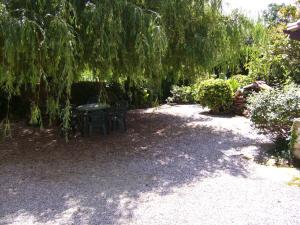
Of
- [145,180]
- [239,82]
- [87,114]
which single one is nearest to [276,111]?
[145,180]

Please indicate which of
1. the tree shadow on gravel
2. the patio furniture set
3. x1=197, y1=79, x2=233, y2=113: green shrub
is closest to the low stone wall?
the tree shadow on gravel

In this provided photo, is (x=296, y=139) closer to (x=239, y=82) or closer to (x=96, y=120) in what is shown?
(x=96, y=120)

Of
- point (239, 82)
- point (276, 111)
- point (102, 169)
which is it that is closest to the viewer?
point (102, 169)

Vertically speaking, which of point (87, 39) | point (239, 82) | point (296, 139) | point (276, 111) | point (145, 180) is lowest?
point (145, 180)

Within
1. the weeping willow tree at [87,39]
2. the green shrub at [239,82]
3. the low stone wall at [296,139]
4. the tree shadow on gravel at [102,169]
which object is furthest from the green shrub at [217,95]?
the low stone wall at [296,139]

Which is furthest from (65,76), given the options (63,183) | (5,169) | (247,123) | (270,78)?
(270,78)

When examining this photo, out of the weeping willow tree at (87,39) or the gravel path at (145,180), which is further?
the weeping willow tree at (87,39)

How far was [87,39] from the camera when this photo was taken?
5.74 m

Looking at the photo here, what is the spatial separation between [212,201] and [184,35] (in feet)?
11.9

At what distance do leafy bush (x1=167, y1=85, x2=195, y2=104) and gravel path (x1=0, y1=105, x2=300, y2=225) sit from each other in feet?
17.9

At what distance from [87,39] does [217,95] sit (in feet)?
20.3

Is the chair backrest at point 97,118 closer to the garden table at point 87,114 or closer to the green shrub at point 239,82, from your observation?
the garden table at point 87,114

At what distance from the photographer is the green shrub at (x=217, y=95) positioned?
36.6ft

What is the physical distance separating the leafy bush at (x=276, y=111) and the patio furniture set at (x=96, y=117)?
293 centimetres
